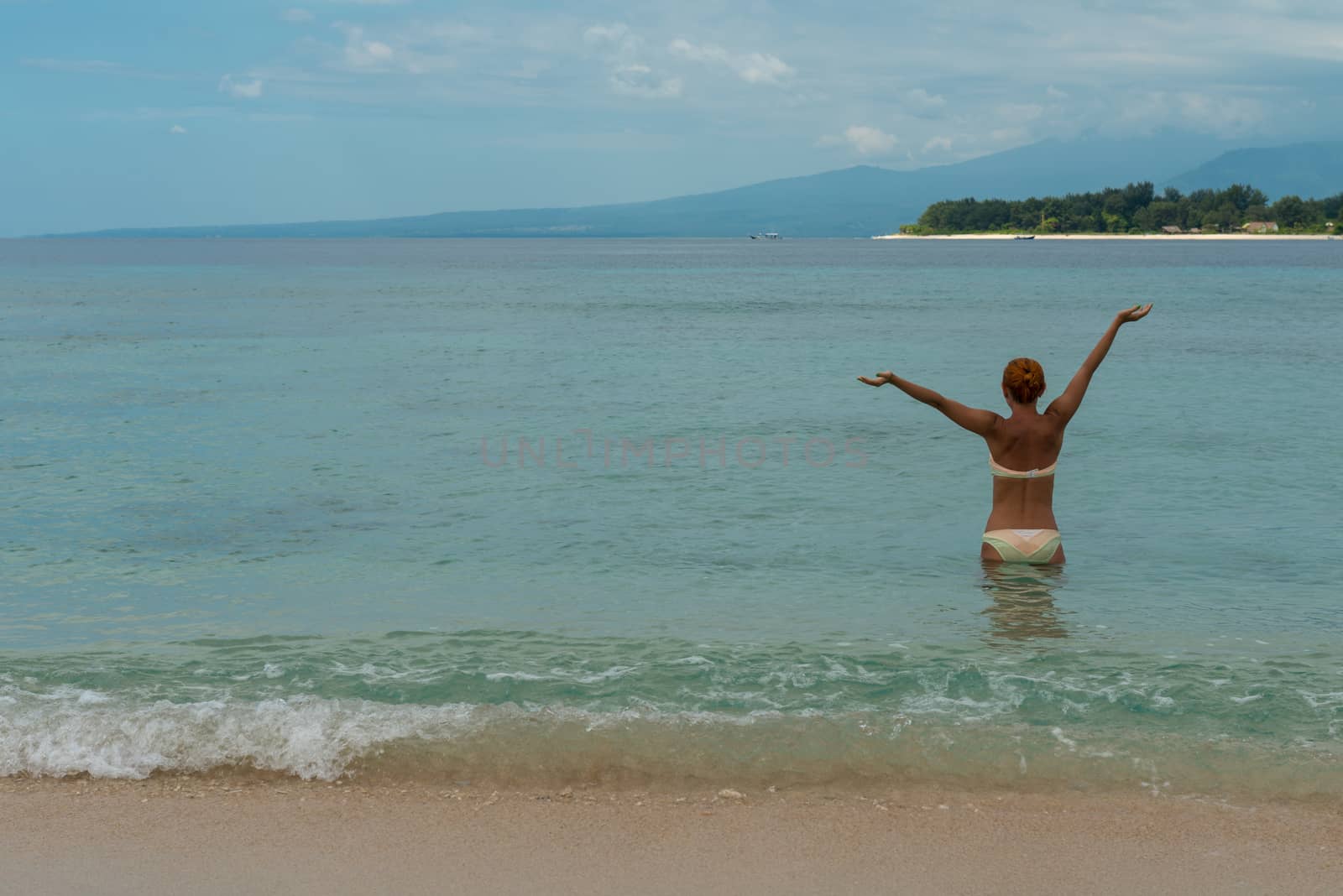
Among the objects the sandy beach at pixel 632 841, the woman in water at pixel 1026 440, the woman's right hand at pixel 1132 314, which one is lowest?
the sandy beach at pixel 632 841

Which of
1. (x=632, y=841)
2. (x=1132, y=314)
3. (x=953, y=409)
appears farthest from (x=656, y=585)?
(x=632, y=841)

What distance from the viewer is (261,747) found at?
702 centimetres

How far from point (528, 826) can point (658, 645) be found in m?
3.21

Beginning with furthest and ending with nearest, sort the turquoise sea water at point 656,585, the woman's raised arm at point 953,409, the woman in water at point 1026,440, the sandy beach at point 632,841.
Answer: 1. the woman in water at point 1026,440
2. the woman's raised arm at point 953,409
3. the turquoise sea water at point 656,585
4. the sandy beach at point 632,841

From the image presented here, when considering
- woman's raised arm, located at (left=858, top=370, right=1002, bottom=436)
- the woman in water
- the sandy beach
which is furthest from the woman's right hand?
the sandy beach

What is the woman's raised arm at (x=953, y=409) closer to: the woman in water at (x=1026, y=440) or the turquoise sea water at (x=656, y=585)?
the woman in water at (x=1026, y=440)

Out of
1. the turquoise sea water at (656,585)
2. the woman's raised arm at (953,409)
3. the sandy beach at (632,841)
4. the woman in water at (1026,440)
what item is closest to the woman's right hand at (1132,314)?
the woman in water at (1026,440)

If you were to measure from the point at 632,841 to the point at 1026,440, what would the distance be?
17.7ft

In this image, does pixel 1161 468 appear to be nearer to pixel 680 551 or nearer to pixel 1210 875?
pixel 680 551

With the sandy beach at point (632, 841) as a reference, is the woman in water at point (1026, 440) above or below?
above

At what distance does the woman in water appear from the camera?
9.75 metres

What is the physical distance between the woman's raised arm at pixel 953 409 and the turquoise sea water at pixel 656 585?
147 centimetres

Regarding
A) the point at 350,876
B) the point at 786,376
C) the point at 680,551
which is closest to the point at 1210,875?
the point at 350,876

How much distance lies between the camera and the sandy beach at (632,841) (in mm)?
5465
